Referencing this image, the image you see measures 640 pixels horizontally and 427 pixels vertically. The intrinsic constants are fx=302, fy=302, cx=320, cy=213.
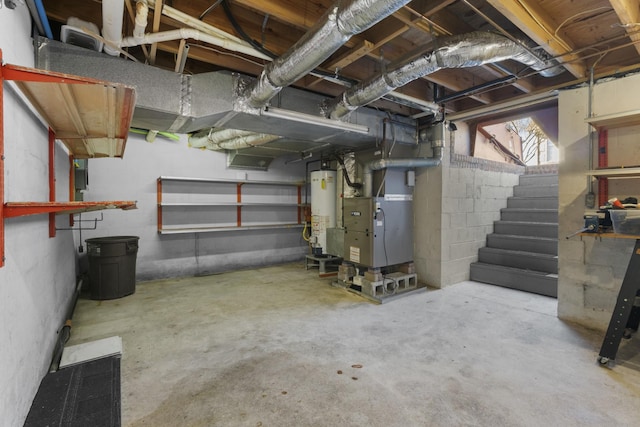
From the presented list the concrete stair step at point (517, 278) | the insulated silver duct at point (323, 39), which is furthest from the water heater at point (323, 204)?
the insulated silver duct at point (323, 39)

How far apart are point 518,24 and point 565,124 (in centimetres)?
152

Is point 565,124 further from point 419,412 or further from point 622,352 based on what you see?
point 419,412

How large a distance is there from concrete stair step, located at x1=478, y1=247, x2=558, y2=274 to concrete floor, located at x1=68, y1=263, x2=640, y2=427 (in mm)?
532

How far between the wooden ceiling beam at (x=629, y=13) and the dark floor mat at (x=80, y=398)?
370cm

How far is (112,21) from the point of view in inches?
68.9

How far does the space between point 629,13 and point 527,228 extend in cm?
327

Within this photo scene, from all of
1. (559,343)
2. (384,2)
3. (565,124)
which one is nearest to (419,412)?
(559,343)

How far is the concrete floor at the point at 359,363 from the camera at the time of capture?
1.69 meters

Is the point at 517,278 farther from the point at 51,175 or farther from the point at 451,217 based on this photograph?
the point at 51,175

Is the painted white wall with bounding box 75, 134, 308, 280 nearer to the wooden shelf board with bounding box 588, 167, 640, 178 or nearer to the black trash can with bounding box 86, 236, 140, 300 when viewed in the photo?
the black trash can with bounding box 86, 236, 140, 300

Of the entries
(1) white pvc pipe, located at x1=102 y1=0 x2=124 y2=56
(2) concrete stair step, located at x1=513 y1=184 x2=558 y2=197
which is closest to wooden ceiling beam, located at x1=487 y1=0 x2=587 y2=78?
(1) white pvc pipe, located at x1=102 y1=0 x2=124 y2=56

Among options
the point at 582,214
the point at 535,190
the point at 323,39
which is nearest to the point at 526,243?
the point at 535,190

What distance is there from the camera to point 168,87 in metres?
2.43

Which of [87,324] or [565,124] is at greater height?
[565,124]
